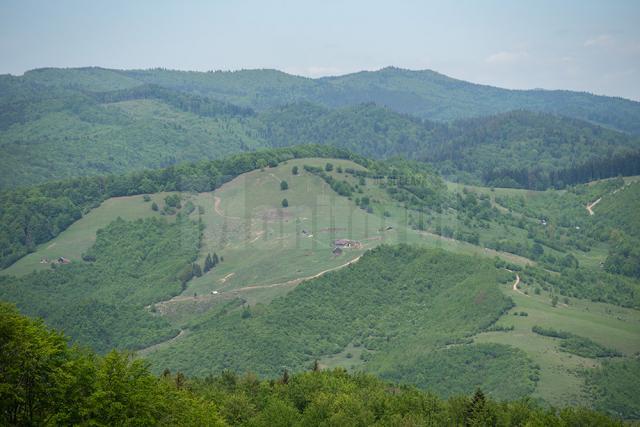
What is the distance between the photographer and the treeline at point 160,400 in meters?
46.8

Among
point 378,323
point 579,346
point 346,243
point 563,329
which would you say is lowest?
point 378,323

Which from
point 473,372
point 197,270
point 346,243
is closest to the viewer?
point 473,372

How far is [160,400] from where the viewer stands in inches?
2090

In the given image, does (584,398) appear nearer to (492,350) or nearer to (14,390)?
(492,350)

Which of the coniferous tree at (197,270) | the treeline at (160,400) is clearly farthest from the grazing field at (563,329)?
the coniferous tree at (197,270)

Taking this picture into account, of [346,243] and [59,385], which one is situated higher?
[59,385]

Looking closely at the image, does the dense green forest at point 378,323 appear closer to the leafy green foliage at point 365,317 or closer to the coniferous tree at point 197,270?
the leafy green foliage at point 365,317

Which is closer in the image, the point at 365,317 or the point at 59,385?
the point at 59,385

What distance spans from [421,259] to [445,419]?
349 ft

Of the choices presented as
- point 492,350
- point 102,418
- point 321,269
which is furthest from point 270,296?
point 102,418

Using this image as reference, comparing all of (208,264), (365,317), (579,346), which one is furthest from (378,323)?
(208,264)

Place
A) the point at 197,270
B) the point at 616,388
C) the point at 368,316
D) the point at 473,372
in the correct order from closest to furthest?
the point at 616,388 → the point at 473,372 → the point at 368,316 → the point at 197,270

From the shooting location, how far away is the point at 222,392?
8331 centimetres

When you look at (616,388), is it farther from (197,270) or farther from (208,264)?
(197,270)
